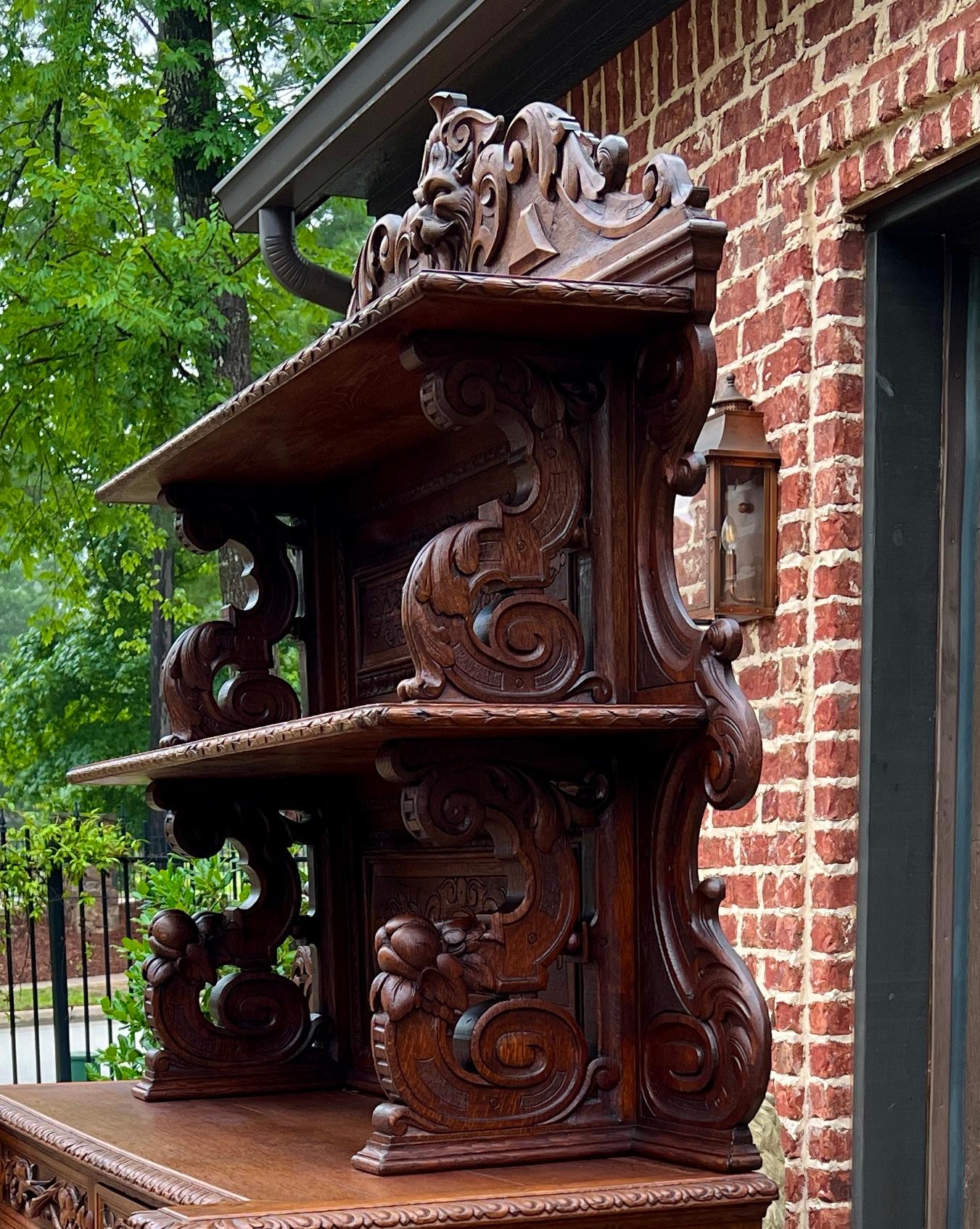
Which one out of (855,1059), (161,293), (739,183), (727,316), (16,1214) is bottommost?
(16,1214)

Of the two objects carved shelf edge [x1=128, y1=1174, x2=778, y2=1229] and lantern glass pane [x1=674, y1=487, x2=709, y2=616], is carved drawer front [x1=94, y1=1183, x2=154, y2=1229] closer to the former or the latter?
carved shelf edge [x1=128, y1=1174, x2=778, y2=1229]

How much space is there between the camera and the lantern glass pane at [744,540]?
3541mm

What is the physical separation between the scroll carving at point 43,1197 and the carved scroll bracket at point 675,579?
137 cm

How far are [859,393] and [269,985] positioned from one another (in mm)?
1714

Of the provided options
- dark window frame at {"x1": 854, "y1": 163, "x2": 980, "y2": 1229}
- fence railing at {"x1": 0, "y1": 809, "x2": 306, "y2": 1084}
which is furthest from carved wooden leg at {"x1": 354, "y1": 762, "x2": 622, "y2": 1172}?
fence railing at {"x1": 0, "y1": 809, "x2": 306, "y2": 1084}

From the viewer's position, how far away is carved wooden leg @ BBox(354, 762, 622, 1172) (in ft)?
7.25

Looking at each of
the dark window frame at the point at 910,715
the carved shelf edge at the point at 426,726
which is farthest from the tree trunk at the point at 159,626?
the carved shelf edge at the point at 426,726

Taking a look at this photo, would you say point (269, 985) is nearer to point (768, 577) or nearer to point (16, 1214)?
point (16, 1214)

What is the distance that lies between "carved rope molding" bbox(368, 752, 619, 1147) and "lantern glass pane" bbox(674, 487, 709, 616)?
1.45 m

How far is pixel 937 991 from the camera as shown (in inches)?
129

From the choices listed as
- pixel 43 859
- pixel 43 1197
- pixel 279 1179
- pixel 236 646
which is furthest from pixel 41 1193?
pixel 43 859

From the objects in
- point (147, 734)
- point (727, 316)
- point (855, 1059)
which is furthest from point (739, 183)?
point (147, 734)

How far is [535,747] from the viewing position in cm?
231

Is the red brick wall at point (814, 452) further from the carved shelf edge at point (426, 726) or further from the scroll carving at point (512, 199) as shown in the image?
the carved shelf edge at point (426, 726)
